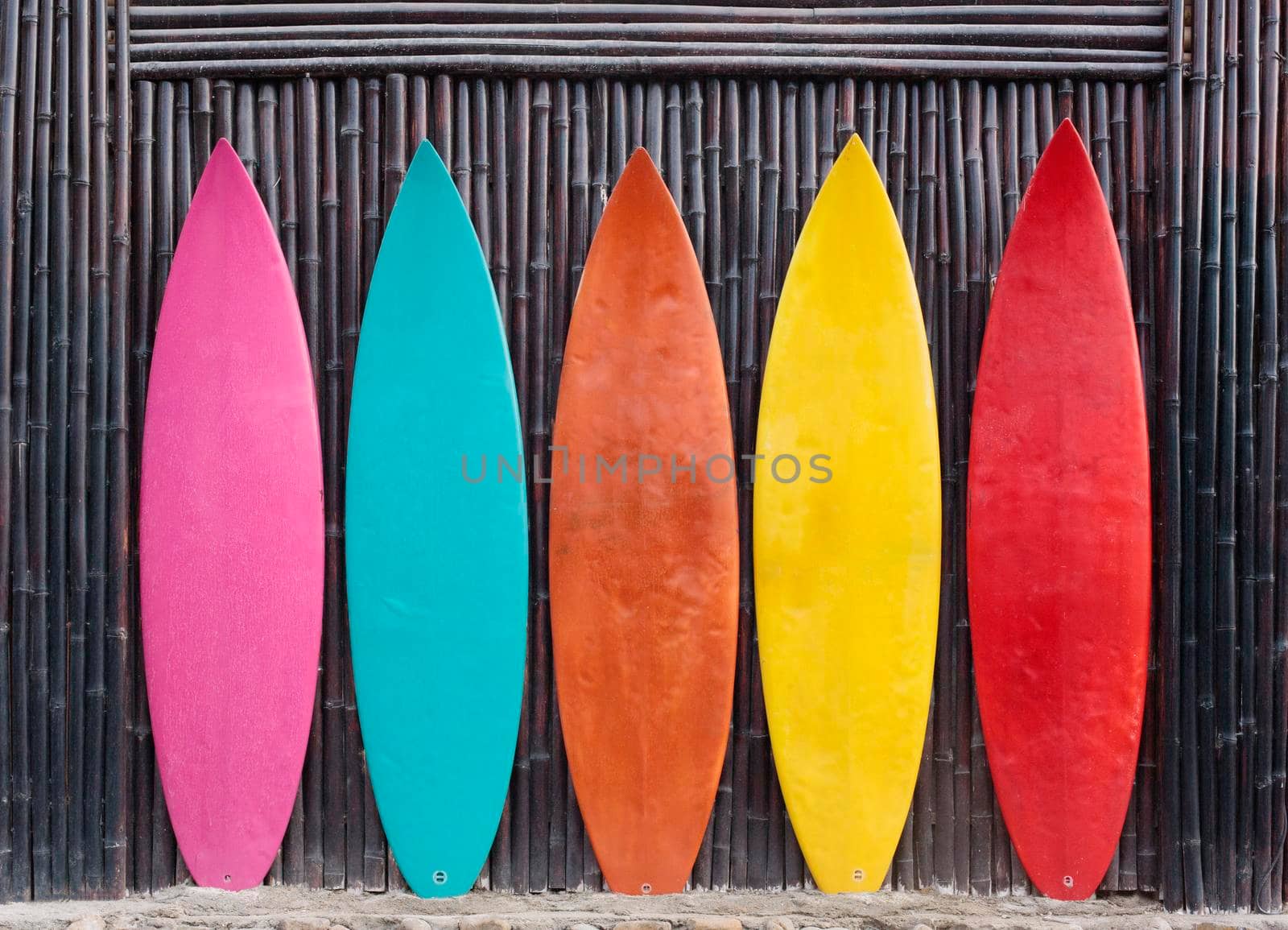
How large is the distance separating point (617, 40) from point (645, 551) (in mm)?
1078

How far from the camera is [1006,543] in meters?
1.93

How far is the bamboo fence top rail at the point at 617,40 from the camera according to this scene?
1.96 metres

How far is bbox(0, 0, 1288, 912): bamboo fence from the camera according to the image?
6.32 feet

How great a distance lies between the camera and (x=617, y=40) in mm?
1964

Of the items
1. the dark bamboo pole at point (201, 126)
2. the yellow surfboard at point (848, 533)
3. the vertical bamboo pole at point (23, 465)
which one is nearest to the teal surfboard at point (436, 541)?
the dark bamboo pole at point (201, 126)

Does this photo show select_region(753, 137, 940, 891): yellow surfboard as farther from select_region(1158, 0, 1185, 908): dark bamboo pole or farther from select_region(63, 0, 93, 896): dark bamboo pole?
select_region(63, 0, 93, 896): dark bamboo pole

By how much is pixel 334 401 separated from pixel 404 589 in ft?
Result: 1.39

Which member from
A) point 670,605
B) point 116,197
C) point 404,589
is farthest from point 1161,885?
point 116,197

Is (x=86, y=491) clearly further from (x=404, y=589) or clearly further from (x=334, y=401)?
(x=404, y=589)

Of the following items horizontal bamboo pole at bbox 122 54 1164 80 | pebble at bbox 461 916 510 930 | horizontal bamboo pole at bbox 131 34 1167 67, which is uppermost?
horizontal bamboo pole at bbox 131 34 1167 67

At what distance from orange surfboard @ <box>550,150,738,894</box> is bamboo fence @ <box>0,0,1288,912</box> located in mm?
57

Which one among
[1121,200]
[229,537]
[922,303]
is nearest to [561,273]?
[922,303]

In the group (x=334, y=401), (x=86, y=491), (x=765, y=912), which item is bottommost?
(x=765, y=912)

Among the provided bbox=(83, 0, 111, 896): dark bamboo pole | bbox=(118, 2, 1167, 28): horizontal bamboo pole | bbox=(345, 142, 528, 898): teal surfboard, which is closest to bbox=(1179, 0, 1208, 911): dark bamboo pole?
bbox=(118, 2, 1167, 28): horizontal bamboo pole
